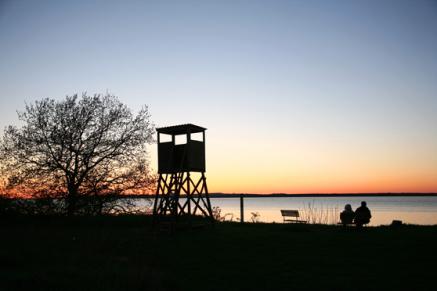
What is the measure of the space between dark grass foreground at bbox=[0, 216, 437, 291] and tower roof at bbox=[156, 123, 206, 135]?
5153mm

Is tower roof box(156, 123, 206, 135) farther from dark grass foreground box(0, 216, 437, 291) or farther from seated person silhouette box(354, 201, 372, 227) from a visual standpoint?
seated person silhouette box(354, 201, 372, 227)

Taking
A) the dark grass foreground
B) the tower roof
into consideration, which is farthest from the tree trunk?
the tower roof

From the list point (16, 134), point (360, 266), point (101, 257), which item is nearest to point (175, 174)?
point (101, 257)

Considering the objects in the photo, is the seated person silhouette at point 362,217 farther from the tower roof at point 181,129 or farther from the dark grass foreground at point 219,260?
the tower roof at point 181,129

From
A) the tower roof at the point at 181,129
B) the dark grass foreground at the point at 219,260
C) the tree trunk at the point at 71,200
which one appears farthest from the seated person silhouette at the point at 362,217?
the tree trunk at the point at 71,200

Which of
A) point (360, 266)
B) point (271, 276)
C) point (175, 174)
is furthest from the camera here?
point (175, 174)

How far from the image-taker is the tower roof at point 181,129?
19.2 metres

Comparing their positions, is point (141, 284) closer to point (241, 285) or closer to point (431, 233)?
point (241, 285)

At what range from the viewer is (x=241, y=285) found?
27.7ft

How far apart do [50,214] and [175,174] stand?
8227mm

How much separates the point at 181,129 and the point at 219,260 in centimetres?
940

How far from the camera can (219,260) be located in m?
11.3

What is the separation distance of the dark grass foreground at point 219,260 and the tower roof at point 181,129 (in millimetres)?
5153

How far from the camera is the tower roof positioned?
1917 centimetres
